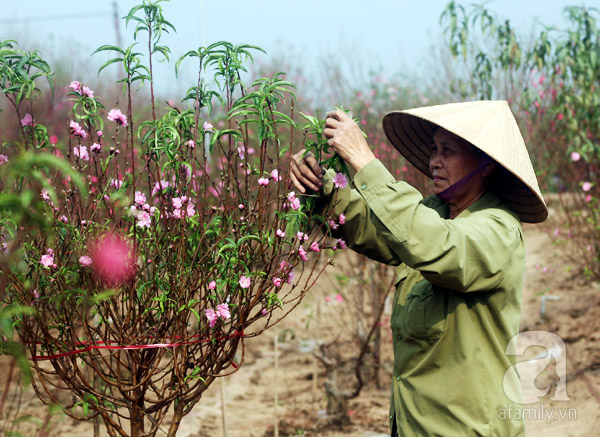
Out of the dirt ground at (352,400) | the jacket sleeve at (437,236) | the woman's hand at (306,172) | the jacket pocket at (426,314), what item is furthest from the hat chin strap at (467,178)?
the dirt ground at (352,400)

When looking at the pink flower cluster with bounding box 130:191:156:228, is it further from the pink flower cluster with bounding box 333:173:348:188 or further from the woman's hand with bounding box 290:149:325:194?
the pink flower cluster with bounding box 333:173:348:188

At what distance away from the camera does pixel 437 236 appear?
1927 mm

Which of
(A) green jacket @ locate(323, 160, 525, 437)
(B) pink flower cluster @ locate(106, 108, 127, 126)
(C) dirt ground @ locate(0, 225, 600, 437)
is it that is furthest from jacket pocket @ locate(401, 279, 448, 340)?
(C) dirt ground @ locate(0, 225, 600, 437)

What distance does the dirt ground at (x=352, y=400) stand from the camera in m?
5.03

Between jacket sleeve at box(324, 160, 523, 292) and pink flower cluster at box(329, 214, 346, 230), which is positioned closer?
jacket sleeve at box(324, 160, 523, 292)

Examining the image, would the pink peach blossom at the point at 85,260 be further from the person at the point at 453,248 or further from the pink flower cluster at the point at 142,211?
the person at the point at 453,248

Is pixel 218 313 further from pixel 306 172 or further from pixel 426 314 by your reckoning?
pixel 426 314

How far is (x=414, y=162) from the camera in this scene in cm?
286

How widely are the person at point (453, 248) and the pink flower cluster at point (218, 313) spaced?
1.52 ft

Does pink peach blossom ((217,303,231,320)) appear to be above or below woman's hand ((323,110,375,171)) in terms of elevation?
below

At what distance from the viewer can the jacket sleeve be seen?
193cm

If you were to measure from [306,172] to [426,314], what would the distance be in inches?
23.9

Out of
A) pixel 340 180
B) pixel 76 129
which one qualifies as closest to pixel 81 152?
pixel 76 129

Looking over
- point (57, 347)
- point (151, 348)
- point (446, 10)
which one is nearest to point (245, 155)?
point (151, 348)
